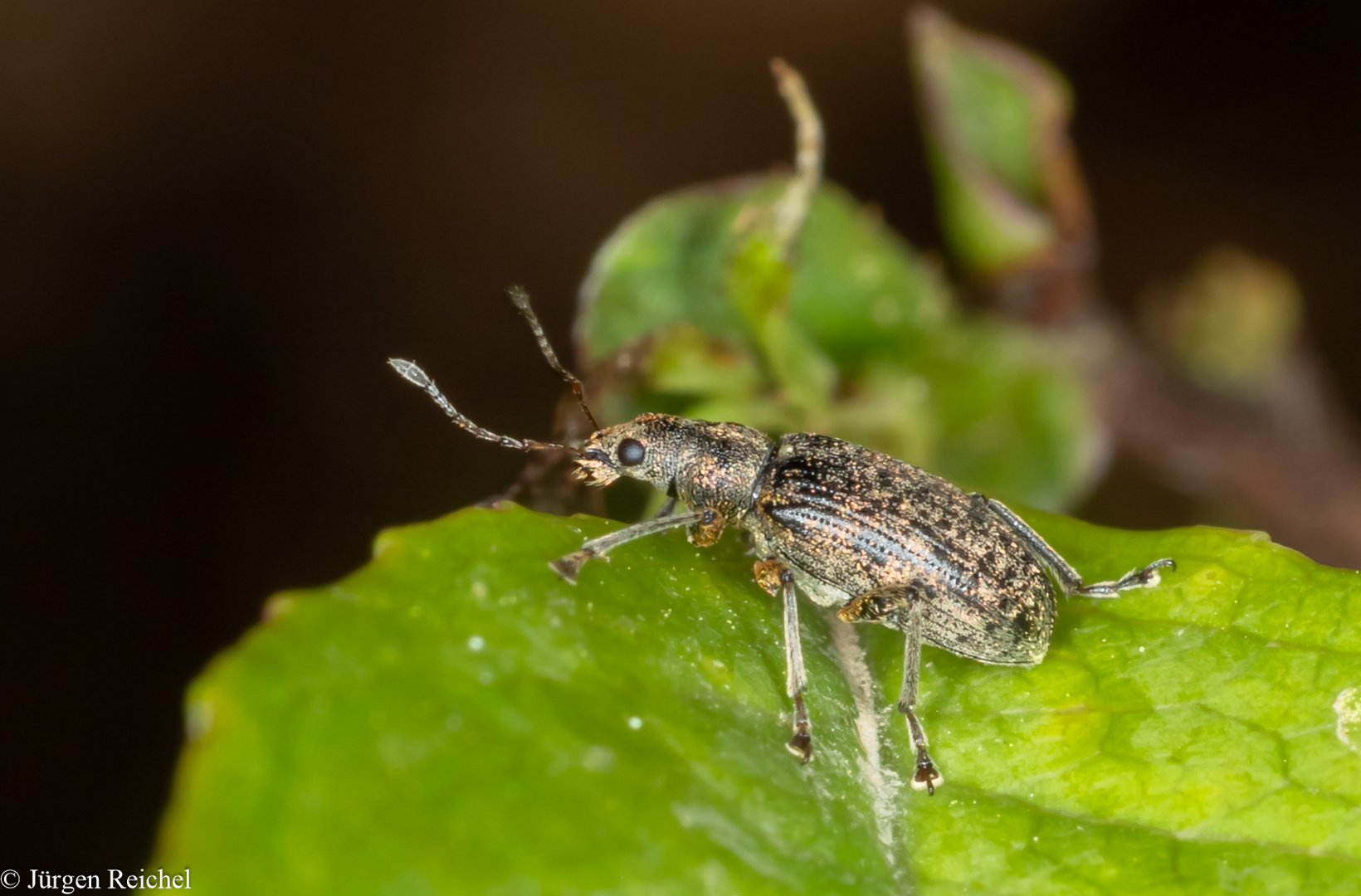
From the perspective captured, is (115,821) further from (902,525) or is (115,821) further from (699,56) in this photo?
(699,56)

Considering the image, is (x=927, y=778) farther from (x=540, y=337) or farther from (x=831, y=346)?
(x=831, y=346)

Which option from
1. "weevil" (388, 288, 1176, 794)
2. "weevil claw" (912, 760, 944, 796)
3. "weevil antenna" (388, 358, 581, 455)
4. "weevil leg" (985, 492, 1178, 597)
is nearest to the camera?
"weevil claw" (912, 760, 944, 796)

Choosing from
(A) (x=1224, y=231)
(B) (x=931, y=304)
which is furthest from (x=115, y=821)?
(A) (x=1224, y=231)

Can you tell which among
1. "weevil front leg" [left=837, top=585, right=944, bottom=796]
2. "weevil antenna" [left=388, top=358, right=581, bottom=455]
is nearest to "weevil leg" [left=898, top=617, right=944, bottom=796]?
"weevil front leg" [left=837, top=585, right=944, bottom=796]

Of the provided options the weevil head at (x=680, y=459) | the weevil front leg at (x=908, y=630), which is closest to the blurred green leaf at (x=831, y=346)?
the weevil head at (x=680, y=459)

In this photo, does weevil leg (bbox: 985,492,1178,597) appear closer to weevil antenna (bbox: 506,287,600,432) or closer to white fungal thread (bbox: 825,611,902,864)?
white fungal thread (bbox: 825,611,902,864)
